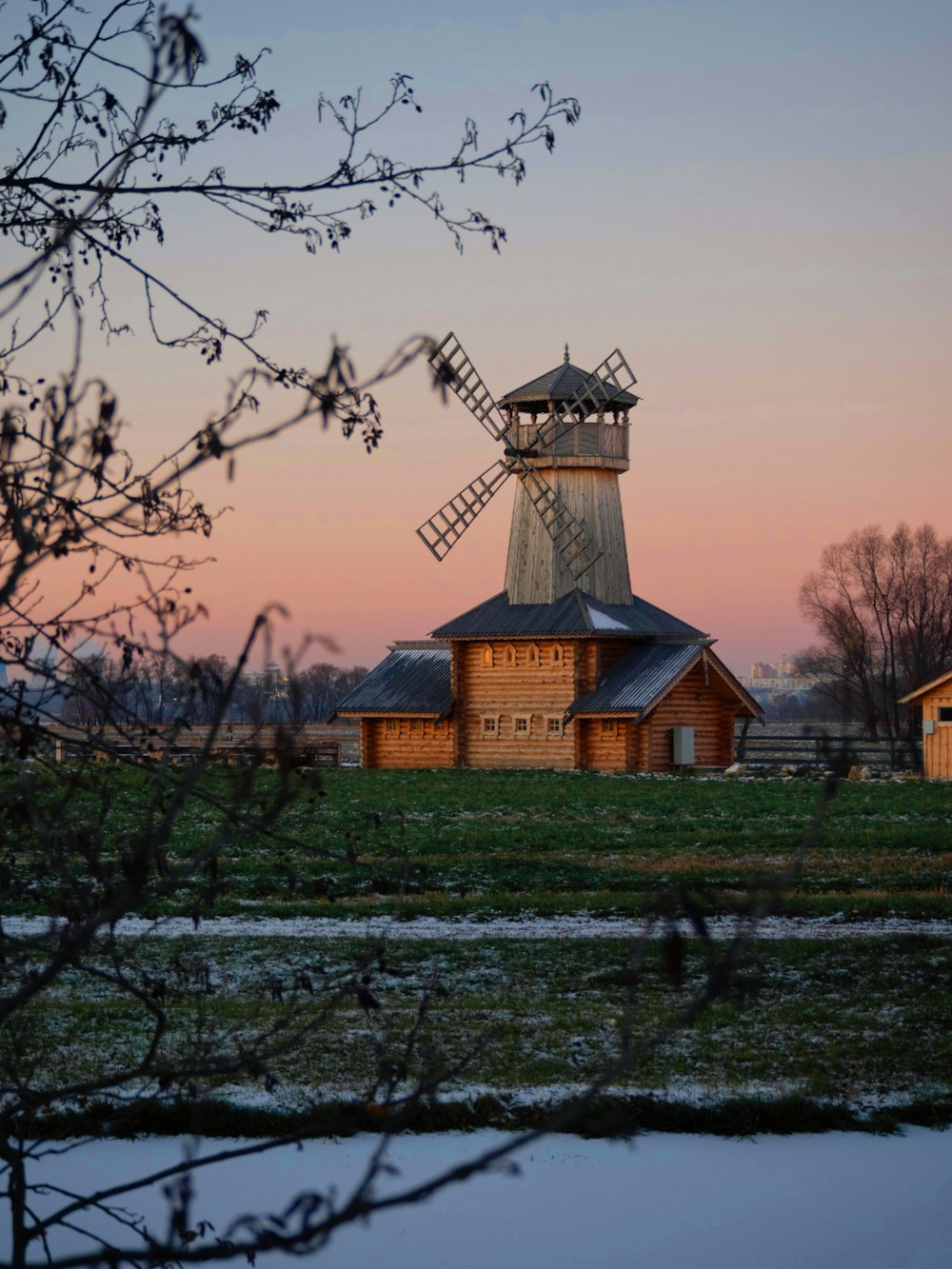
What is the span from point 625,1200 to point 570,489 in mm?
35563

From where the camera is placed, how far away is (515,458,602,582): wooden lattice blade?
137 ft

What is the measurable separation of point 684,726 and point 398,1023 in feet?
100

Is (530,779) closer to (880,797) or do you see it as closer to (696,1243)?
(880,797)

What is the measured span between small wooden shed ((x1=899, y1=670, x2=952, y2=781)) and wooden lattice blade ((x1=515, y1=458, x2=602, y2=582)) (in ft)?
30.7

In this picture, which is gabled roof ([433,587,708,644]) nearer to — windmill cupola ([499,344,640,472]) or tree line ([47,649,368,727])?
windmill cupola ([499,344,640,472])

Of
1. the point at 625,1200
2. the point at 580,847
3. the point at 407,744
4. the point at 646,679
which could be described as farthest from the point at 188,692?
the point at 407,744

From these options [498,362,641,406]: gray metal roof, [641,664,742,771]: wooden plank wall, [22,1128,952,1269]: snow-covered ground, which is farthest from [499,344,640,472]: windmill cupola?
[22,1128,952,1269]: snow-covered ground

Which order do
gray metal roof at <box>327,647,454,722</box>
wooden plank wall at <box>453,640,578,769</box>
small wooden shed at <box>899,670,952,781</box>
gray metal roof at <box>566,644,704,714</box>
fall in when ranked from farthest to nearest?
gray metal roof at <box>327,647,454,722</box> → wooden plank wall at <box>453,640,578,769</box> → small wooden shed at <box>899,670,952,781</box> → gray metal roof at <box>566,644,704,714</box>

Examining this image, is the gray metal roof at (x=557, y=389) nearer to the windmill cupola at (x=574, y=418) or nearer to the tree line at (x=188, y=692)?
the windmill cupola at (x=574, y=418)

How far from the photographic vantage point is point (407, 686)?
43.7 m

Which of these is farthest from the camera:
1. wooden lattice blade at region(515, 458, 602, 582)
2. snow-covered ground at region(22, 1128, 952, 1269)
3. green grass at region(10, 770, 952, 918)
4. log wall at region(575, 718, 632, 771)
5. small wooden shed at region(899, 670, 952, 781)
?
wooden lattice blade at region(515, 458, 602, 582)

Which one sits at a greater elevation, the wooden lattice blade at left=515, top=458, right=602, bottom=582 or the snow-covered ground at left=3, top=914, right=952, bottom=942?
the wooden lattice blade at left=515, top=458, right=602, bottom=582

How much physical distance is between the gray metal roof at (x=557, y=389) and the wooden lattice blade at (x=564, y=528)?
1.89 meters

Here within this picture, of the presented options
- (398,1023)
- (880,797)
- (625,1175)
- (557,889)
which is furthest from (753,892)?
(880,797)
